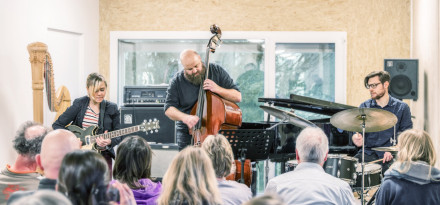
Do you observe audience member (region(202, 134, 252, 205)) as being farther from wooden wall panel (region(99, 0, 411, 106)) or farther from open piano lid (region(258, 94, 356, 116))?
wooden wall panel (region(99, 0, 411, 106))

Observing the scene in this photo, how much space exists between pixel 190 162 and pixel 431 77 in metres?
4.61

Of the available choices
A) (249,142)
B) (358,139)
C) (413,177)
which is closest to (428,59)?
(358,139)

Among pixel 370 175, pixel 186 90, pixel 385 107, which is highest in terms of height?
pixel 186 90

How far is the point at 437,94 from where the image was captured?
19.8 feet

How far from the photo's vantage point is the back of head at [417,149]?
10.6ft

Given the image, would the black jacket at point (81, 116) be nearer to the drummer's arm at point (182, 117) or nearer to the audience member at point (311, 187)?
the drummer's arm at point (182, 117)

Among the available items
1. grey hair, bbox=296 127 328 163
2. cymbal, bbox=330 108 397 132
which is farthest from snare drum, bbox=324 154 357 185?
grey hair, bbox=296 127 328 163

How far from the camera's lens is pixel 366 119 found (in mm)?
4852

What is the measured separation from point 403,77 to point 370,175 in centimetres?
204

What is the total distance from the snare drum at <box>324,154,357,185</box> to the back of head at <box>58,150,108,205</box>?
130 inches

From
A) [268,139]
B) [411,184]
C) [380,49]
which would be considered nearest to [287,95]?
[380,49]

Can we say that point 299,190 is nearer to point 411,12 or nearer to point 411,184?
point 411,184

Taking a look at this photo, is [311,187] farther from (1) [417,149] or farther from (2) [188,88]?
(2) [188,88]

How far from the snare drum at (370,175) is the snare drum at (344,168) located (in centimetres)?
19
